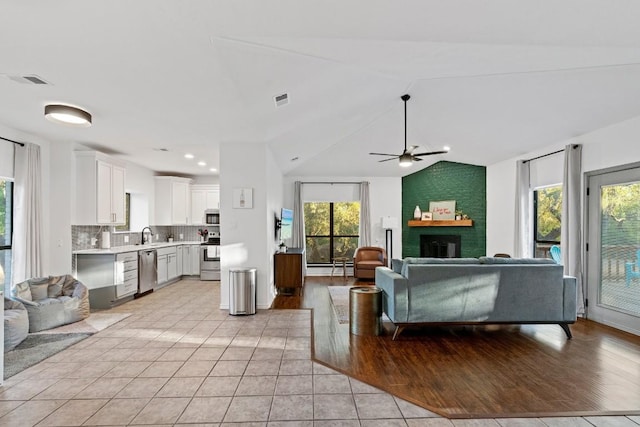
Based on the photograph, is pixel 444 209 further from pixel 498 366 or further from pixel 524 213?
pixel 498 366

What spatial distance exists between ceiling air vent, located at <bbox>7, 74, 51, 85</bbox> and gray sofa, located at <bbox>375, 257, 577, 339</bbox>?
3.93 meters

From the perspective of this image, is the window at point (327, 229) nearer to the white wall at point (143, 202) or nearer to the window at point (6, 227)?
the white wall at point (143, 202)

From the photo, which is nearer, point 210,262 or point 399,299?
point 399,299

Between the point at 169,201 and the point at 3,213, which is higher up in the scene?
the point at 169,201

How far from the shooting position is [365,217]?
8.97m

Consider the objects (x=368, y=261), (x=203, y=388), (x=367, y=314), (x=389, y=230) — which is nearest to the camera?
(x=203, y=388)

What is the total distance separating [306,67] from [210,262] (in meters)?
5.91

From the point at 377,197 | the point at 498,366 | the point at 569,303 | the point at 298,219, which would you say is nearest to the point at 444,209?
the point at 377,197

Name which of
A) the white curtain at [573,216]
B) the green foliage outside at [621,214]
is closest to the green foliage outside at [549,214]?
the white curtain at [573,216]

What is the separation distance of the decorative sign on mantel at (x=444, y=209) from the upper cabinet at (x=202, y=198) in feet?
17.4

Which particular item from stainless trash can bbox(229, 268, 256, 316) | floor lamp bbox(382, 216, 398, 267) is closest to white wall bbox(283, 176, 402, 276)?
floor lamp bbox(382, 216, 398, 267)

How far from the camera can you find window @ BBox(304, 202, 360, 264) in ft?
30.3

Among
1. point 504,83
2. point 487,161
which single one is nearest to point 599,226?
→ point 504,83

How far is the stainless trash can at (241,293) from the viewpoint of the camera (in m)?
5.02
